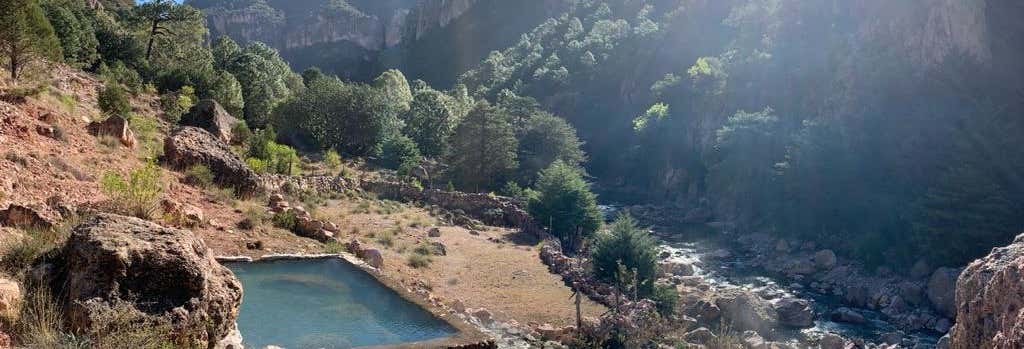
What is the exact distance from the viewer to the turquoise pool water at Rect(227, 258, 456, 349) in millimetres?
11719

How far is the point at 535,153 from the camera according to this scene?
50.5 m

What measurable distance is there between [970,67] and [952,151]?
7574mm

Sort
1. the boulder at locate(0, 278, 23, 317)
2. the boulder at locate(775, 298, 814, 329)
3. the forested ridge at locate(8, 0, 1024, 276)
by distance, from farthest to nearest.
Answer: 1. the forested ridge at locate(8, 0, 1024, 276)
2. the boulder at locate(775, 298, 814, 329)
3. the boulder at locate(0, 278, 23, 317)

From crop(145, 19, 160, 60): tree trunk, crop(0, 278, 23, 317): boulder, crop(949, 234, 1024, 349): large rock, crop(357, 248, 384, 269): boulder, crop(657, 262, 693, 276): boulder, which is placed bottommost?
crop(657, 262, 693, 276): boulder

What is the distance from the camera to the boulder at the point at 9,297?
23.6 ft

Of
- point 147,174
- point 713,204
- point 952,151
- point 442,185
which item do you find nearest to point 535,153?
point 442,185

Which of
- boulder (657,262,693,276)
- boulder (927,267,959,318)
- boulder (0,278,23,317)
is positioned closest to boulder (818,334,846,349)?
boulder (927,267,959,318)

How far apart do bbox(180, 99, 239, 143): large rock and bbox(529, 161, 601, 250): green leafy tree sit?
13912 millimetres

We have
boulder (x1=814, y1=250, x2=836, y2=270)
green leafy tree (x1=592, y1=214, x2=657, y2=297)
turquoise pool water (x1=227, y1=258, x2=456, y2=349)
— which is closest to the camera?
turquoise pool water (x1=227, y1=258, x2=456, y2=349)

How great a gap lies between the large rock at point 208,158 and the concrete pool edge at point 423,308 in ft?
18.5

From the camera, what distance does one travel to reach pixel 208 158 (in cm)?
2103

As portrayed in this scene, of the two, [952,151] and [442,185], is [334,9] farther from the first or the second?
Result: [952,151]

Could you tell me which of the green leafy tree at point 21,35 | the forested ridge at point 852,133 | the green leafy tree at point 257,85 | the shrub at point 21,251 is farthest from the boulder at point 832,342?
the green leafy tree at point 257,85

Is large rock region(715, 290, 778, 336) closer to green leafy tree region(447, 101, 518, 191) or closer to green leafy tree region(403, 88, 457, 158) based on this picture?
green leafy tree region(447, 101, 518, 191)
